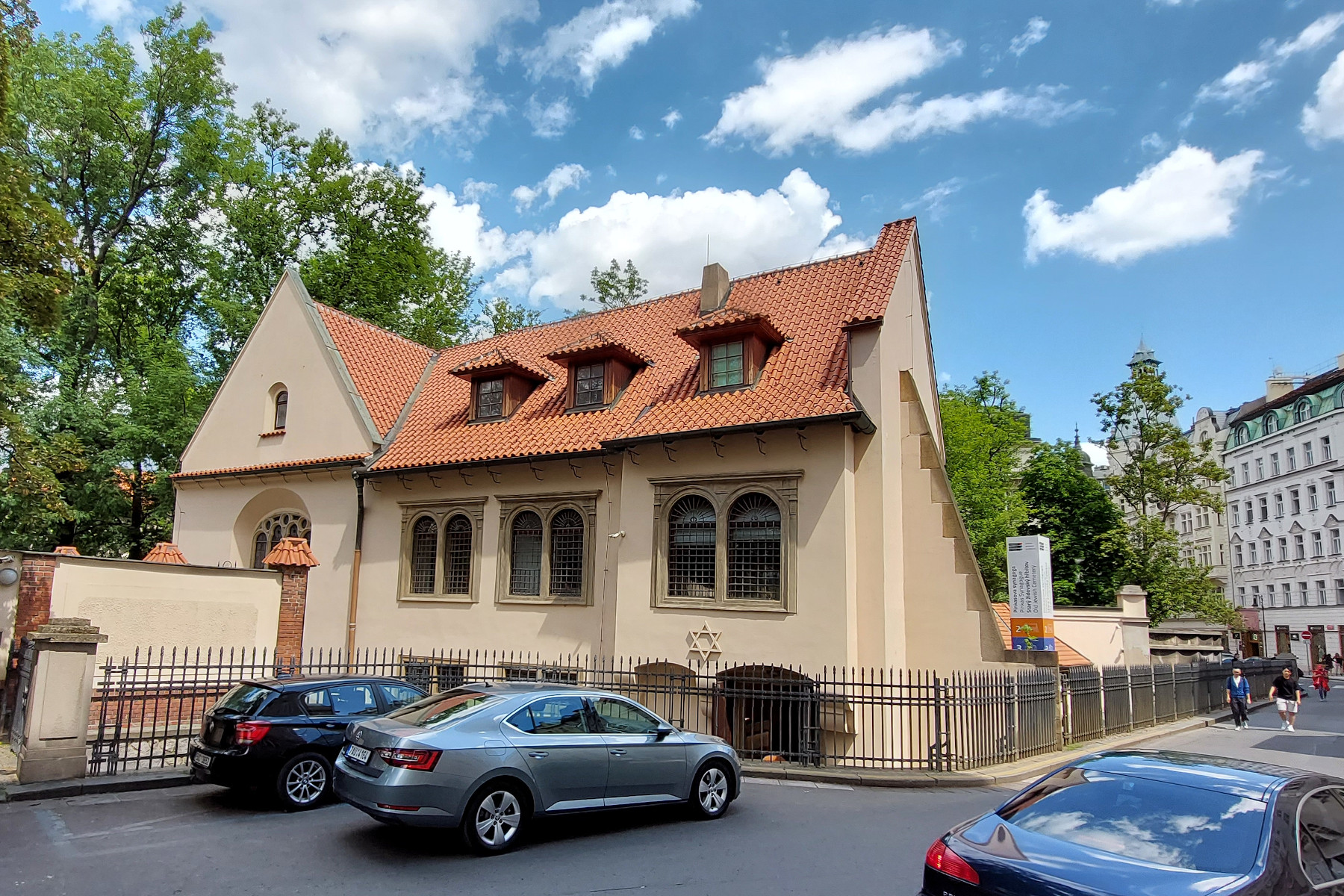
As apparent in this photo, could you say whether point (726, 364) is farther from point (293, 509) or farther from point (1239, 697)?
point (1239, 697)

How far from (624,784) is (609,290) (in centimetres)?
3268

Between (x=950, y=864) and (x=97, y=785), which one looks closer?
(x=950, y=864)

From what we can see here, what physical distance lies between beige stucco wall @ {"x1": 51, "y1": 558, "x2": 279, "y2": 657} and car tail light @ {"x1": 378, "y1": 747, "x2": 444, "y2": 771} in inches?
420

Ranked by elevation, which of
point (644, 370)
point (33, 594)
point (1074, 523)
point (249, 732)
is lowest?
point (249, 732)

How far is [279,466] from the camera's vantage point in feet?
71.2

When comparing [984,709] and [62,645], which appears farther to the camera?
[984,709]

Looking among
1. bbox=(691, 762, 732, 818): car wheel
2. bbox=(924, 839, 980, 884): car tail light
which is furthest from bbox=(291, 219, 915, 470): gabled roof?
bbox=(924, 839, 980, 884): car tail light

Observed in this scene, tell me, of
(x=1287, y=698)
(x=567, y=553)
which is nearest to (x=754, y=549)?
(x=567, y=553)

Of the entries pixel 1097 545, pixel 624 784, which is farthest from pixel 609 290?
pixel 624 784

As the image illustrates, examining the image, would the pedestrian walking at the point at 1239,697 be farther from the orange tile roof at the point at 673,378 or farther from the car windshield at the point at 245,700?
the car windshield at the point at 245,700

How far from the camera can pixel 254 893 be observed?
648 centimetres

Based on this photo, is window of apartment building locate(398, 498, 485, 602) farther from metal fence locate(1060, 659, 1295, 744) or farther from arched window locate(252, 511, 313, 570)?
metal fence locate(1060, 659, 1295, 744)

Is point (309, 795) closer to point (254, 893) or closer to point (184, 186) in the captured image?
point (254, 893)

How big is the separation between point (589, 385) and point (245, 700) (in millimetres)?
10989
